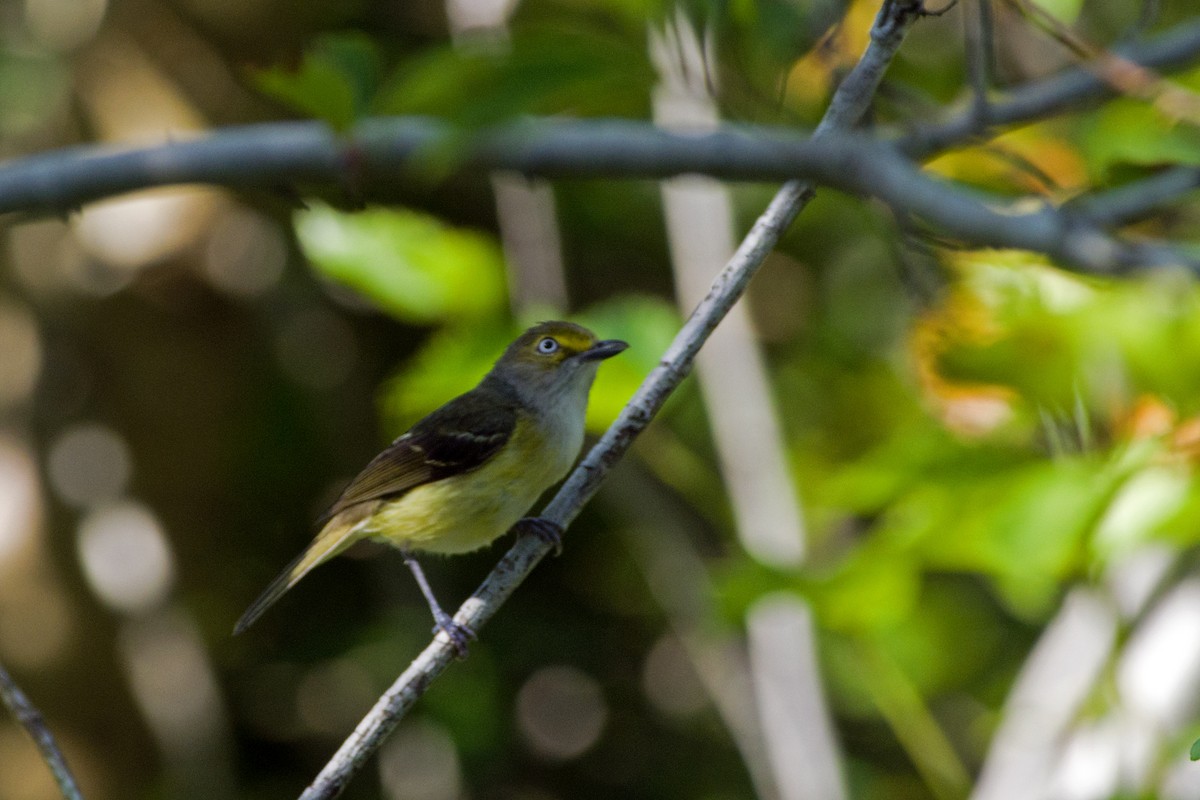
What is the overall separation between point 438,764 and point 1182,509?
3.97m

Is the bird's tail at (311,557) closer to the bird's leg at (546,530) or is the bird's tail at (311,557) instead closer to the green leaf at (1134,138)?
the bird's leg at (546,530)

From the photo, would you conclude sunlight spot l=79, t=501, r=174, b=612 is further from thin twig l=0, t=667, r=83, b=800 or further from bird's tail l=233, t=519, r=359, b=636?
thin twig l=0, t=667, r=83, b=800

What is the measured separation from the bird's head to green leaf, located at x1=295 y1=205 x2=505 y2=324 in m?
0.21

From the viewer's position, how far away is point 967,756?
19.2 ft

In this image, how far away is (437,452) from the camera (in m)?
3.95

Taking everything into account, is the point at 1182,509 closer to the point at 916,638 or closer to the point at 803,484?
the point at 916,638

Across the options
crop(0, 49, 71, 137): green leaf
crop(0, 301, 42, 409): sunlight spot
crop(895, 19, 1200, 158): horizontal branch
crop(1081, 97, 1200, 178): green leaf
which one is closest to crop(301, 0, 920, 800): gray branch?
crop(895, 19, 1200, 158): horizontal branch

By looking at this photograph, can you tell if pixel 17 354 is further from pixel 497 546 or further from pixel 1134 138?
Answer: pixel 1134 138

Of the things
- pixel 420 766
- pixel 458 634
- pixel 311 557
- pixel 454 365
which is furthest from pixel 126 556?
pixel 458 634

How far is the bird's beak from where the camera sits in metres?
3.68

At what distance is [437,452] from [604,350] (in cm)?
66

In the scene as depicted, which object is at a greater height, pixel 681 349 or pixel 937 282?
pixel 937 282

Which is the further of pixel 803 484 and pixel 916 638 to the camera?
pixel 803 484

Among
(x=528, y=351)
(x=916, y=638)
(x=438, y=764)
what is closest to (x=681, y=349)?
(x=528, y=351)
